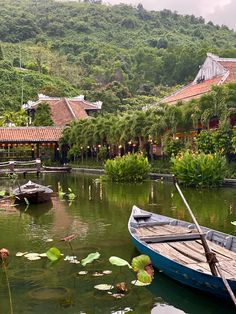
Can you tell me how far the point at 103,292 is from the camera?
7609 millimetres

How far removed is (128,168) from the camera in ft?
84.1

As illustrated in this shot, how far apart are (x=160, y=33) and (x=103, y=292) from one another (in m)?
95.5

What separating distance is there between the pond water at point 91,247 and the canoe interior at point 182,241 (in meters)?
0.45

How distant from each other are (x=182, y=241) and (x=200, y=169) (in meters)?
12.9

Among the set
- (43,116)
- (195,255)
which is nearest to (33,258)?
(195,255)

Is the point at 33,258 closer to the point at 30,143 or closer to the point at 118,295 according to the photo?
the point at 118,295

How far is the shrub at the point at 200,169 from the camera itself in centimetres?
2192

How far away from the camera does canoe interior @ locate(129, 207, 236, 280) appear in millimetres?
7623

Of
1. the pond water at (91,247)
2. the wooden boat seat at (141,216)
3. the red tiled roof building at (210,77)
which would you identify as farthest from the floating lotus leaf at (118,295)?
the red tiled roof building at (210,77)

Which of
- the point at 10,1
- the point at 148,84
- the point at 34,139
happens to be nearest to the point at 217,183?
the point at 34,139

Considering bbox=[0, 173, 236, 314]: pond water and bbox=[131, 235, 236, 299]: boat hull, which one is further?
bbox=[0, 173, 236, 314]: pond water

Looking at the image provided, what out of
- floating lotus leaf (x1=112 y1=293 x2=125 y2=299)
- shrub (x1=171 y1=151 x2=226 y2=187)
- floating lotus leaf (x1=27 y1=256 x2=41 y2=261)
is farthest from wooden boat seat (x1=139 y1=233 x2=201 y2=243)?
shrub (x1=171 y1=151 x2=226 y2=187)

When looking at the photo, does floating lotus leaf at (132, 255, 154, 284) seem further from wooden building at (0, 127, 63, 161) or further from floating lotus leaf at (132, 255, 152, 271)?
wooden building at (0, 127, 63, 161)

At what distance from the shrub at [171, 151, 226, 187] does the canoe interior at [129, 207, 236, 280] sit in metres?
10.7
